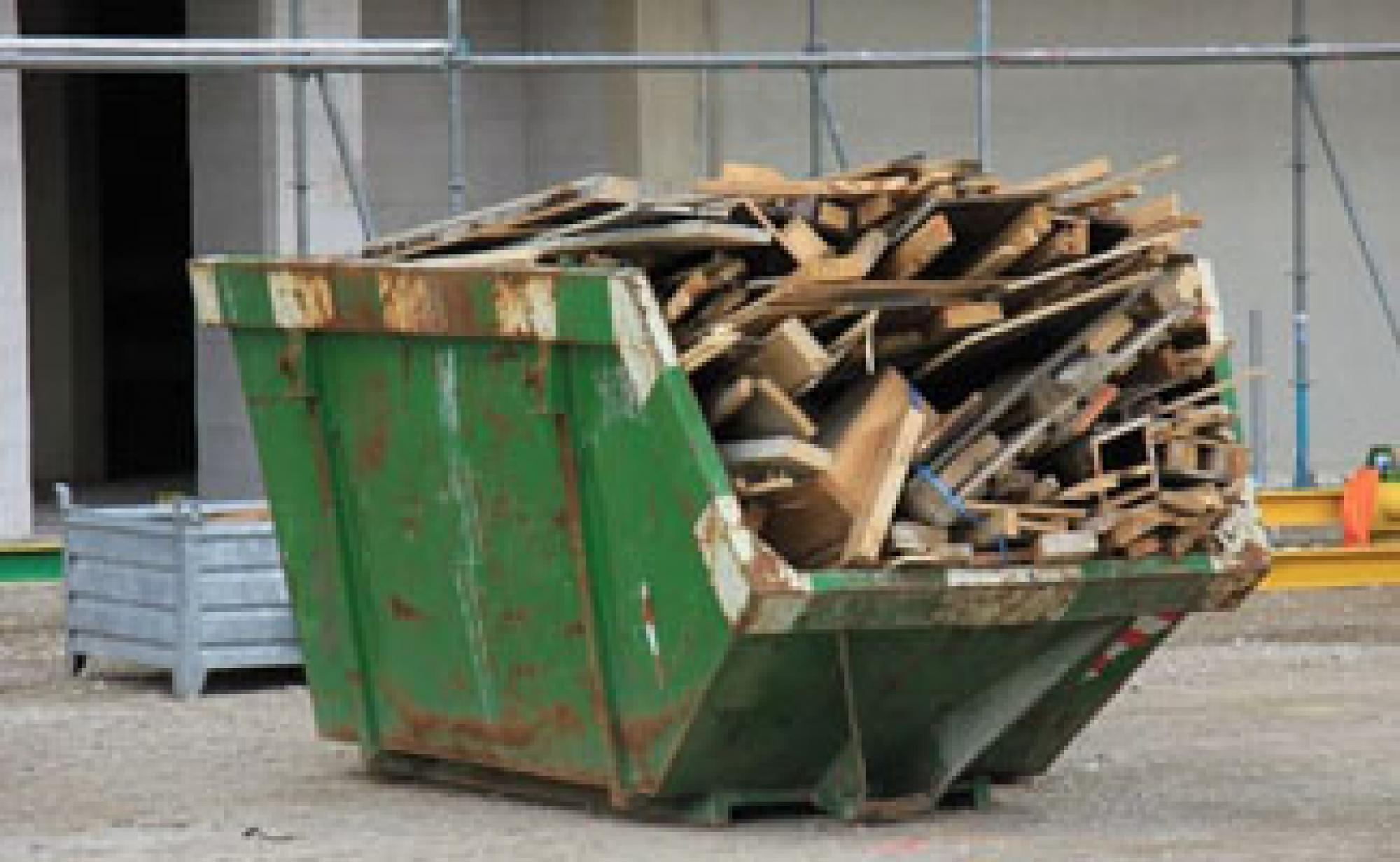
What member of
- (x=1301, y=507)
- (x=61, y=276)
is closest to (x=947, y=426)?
(x=1301, y=507)

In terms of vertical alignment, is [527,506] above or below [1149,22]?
below

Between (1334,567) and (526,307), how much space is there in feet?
24.4

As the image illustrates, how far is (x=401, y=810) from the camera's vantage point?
10.9 metres

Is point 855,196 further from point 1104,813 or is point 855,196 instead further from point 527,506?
point 1104,813

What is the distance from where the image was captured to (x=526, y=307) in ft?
33.2

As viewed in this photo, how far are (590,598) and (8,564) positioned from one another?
21.3 ft

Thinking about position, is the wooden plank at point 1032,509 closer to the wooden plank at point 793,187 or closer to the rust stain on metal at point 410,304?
the wooden plank at point 793,187

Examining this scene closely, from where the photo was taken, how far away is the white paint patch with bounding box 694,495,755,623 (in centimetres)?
945

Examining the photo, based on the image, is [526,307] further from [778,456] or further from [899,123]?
[899,123]

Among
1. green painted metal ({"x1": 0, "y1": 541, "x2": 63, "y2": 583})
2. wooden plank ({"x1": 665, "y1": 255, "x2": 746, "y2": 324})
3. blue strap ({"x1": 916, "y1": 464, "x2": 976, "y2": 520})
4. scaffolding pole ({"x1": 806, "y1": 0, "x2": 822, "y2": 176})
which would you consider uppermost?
scaffolding pole ({"x1": 806, "y1": 0, "x2": 822, "y2": 176})

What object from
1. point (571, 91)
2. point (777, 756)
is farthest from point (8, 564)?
point (777, 756)

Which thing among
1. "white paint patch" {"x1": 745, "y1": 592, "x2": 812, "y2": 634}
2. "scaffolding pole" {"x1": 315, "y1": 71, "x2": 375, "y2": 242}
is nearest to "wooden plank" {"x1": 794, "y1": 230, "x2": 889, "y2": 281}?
"white paint patch" {"x1": 745, "y1": 592, "x2": 812, "y2": 634}

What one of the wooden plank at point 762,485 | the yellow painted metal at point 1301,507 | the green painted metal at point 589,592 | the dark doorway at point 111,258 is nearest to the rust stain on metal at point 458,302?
the green painted metal at point 589,592

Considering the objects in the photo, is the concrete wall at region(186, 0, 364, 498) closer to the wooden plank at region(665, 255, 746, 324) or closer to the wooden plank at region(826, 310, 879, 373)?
the wooden plank at region(665, 255, 746, 324)
